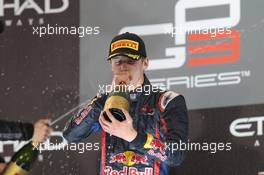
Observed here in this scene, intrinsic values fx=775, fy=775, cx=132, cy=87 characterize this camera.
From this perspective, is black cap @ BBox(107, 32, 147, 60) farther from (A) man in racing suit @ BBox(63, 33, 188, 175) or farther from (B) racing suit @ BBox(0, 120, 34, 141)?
(B) racing suit @ BBox(0, 120, 34, 141)

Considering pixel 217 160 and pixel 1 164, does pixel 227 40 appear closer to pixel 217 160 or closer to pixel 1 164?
pixel 217 160

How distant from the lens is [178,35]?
2578 millimetres

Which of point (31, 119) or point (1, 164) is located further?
point (31, 119)

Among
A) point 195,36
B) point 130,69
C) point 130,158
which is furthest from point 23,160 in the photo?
point 195,36

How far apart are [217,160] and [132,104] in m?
0.33

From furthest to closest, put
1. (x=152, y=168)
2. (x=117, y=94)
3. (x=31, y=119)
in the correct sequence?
(x=31, y=119) < (x=152, y=168) < (x=117, y=94)

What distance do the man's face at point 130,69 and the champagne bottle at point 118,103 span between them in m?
0.14

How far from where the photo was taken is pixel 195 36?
8.42ft

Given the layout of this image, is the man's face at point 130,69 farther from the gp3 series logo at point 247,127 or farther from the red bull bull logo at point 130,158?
the gp3 series logo at point 247,127

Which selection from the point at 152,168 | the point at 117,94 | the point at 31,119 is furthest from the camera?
the point at 31,119

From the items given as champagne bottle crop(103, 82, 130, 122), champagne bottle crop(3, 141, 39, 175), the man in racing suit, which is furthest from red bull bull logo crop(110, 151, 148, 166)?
champagne bottle crop(3, 141, 39, 175)

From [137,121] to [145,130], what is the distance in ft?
0.14

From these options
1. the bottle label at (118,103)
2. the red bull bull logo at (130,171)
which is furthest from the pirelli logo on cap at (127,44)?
the red bull bull logo at (130,171)

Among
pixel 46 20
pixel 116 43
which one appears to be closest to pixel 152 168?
pixel 116 43
